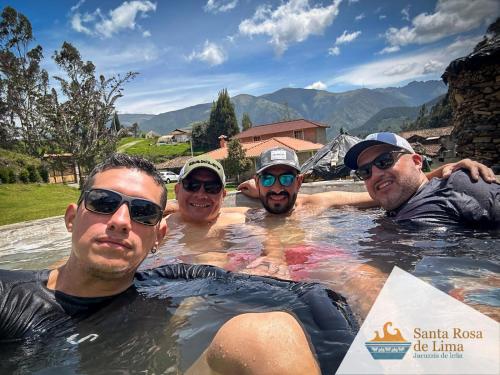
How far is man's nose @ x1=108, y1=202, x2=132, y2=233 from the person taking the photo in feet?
6.84

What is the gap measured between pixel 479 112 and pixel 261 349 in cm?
1071

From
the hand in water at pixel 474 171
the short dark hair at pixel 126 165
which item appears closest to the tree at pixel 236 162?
the hand in water at pixel 474 171

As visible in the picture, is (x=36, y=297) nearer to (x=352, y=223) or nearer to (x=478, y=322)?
(x=478, y=322)

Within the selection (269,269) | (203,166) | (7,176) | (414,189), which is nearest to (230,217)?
(203,166)

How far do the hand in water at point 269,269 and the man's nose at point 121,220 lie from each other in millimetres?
1263

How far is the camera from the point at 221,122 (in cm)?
7819

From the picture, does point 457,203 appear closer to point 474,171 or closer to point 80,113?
point 474,171

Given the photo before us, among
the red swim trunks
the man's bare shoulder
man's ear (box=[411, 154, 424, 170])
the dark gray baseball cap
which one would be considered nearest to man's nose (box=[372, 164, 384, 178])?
man's ear (box=[411, 154, 424, 170])

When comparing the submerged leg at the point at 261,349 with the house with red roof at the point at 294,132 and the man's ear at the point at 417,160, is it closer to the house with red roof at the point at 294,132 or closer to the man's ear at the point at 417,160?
the man's ear at the point at 417,160

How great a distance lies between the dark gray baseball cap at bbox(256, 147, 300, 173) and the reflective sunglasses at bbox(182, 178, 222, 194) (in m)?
0.80

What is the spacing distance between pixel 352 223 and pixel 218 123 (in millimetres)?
75053

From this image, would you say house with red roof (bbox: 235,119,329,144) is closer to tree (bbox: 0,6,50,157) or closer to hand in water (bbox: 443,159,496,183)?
tree (bbox: 0,6,50,157)

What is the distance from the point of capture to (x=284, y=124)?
229ft

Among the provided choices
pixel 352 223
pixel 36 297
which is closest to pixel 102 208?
pixel 36 297
